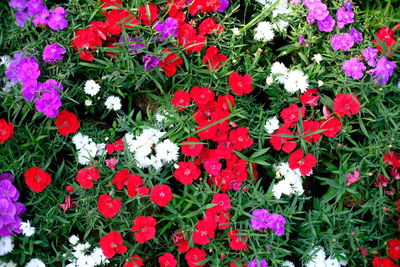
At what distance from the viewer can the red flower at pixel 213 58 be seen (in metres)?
2.80

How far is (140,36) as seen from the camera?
2.74 m

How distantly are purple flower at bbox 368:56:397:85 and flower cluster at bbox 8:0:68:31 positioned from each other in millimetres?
2330

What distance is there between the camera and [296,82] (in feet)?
9.11

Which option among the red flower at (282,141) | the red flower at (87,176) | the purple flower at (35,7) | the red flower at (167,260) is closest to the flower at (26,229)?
the red flower at (87,176)

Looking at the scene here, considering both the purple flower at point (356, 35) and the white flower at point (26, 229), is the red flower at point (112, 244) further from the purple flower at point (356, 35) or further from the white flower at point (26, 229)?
the purple flower at point (356, 35)

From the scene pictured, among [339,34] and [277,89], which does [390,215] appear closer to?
[277,89]

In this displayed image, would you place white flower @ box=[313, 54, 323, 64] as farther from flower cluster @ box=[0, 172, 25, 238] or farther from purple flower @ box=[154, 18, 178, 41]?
flower cluster @ box=[0, 172, 25, 238]

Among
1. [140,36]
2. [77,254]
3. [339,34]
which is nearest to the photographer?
[77,254]

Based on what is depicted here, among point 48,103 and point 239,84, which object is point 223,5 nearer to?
point 239,84

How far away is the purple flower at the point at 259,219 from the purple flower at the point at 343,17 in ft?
5.17

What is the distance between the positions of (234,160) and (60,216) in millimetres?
1277

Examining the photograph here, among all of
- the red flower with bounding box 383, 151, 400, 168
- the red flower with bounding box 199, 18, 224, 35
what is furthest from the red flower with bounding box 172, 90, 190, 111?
the red flower with bounding box 383, 151, 400, 168

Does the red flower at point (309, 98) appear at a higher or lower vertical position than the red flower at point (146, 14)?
lower

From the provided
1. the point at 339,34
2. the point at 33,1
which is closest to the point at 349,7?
the point at 339,34
